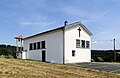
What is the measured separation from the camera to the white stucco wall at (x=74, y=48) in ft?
102

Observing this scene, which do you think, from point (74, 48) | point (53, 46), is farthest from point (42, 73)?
point (53, 46)

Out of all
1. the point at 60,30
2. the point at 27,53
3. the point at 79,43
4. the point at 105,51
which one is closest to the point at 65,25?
the point at 60,30

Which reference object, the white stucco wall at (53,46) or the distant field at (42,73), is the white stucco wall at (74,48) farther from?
the distant field at (42,73)

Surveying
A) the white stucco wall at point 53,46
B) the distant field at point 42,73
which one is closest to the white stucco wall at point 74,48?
the white stucco wall at point 53,46

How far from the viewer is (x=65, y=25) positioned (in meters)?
32.0

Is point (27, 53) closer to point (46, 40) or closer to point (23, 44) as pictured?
point (23, 44)

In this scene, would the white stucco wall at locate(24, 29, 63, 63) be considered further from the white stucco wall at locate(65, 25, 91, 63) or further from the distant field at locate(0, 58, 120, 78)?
the distant field at locate(0, 58, 120, 78)

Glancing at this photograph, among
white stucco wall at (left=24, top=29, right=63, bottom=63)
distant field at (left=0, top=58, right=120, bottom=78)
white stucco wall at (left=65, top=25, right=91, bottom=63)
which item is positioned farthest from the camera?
white stucco wall at (left=24, top=29, right=63, bottom=63)

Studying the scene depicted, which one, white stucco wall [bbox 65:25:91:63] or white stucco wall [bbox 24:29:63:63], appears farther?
white stucco wall [bbox 24:29:63:63]

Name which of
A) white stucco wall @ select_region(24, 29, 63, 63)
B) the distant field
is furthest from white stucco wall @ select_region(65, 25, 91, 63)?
the distant field

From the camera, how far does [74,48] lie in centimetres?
3222

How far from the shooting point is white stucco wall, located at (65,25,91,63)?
31234mm

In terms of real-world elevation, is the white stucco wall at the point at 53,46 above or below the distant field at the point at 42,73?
above

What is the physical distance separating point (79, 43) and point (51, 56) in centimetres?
437
